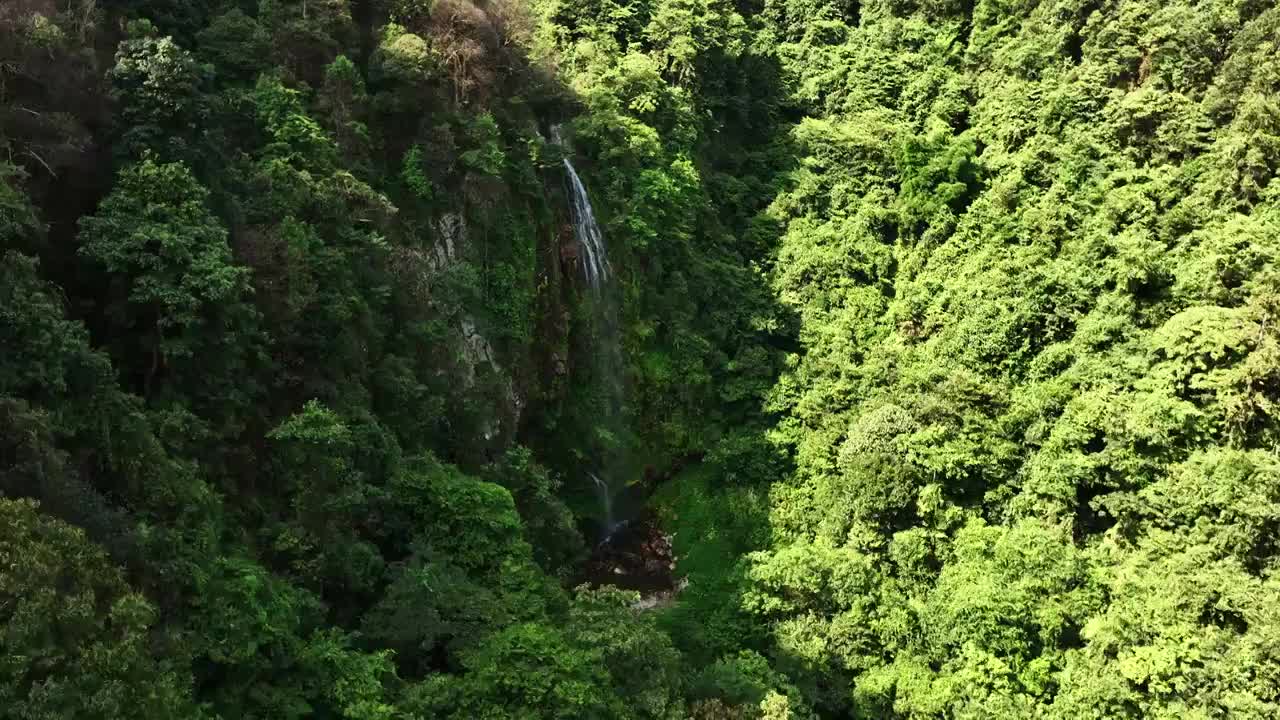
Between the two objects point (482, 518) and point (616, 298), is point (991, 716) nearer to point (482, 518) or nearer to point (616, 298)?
point (482, 518)

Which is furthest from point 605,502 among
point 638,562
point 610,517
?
point 638,562

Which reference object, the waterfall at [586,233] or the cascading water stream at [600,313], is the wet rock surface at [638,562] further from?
the waterfall at [586,233]

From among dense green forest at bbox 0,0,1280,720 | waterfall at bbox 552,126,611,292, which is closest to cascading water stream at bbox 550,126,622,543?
waterfall at bbox 552,126,611,292

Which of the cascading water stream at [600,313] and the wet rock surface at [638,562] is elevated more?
the cascading water stream at [600,313]

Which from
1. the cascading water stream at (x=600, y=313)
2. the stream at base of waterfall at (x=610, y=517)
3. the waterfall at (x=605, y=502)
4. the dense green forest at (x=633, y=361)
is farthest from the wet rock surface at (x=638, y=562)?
the cascading water stream at (x=600, y=313)

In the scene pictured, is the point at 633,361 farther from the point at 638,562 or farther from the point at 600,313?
the point at 638,562

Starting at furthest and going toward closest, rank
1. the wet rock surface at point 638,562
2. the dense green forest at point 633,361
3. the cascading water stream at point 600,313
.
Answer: the cascading water stream at point 600,313 → the wet rock surface at point 638,562 → the dense green forest at point 633,361

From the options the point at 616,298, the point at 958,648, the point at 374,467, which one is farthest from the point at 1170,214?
the point at 374,467
